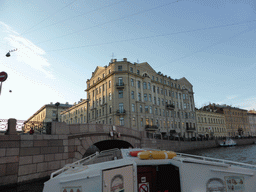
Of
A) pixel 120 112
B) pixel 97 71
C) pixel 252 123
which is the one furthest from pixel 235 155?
pixel 252 123

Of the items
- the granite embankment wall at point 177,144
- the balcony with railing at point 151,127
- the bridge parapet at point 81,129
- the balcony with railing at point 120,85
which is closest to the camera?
the bridge parapet at point 81,129

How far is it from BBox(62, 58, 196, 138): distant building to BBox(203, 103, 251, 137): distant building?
82.6 feet

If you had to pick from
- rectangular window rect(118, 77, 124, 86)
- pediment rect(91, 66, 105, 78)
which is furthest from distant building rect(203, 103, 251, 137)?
pediment rect(91, 66, 105, 78)

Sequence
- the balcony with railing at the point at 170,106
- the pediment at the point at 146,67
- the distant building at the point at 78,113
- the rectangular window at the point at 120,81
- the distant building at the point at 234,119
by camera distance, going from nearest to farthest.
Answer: the rectangular window at the point at 120,81, the pediment at the point at 146,67, the balcony with railing at the point at 170,106, the distant building at the point at 78,113, the distant building at the point at 234,119

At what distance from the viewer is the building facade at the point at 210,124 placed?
56.8 metres

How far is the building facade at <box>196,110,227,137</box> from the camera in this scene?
186ft

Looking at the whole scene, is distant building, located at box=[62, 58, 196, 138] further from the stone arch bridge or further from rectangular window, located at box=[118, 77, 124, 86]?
the stone arch bridge

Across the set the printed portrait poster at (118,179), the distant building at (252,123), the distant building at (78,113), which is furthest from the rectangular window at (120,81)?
the distant building at (252,123)

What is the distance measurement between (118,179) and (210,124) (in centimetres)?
6370

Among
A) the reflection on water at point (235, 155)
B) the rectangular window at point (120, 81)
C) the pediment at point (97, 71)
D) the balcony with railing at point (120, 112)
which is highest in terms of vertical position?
the pediment at point (97, 71)

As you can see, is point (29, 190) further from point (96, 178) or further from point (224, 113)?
point (224, 113)

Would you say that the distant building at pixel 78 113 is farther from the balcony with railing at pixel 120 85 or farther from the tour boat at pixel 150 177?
the tour boat at pixel 150 177

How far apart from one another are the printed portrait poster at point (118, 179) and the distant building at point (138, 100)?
29341 millimetres

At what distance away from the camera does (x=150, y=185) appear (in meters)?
5.79
